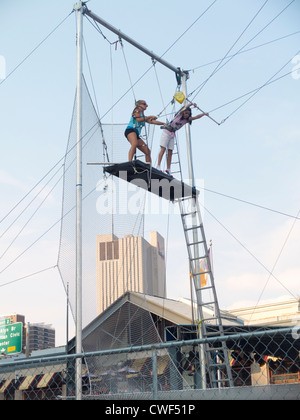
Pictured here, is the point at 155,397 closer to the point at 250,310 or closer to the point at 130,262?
the point at 130,262

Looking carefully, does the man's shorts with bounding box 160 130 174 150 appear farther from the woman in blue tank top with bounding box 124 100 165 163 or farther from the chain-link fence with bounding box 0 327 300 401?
the chain-link fence with bounding box 0 327 300 401

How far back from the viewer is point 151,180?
9.77m

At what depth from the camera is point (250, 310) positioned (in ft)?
97.5

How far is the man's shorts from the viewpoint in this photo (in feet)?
34.3

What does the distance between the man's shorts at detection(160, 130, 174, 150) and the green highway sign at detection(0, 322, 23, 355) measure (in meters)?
41.6

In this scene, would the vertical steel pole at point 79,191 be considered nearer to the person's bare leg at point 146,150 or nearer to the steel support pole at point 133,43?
the steel support pole at point 133,43

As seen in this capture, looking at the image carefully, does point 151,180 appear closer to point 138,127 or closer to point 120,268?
point 138,127

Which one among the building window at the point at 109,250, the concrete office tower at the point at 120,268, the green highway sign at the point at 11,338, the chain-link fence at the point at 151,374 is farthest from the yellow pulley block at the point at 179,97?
the green highway sign at the point at 11,338

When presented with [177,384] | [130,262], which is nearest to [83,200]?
[130,262]

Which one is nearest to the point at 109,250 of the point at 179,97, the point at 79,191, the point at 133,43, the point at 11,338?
the point at 79,191

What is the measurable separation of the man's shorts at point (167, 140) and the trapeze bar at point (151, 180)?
890 millimetres

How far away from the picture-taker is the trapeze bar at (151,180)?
Answer: 30.5ft

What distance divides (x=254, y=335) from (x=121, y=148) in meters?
6.66

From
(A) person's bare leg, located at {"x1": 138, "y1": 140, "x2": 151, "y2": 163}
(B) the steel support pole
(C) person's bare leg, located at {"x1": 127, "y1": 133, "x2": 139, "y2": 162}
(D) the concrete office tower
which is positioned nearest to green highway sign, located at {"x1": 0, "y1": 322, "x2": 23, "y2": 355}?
(B) the steel support pole
